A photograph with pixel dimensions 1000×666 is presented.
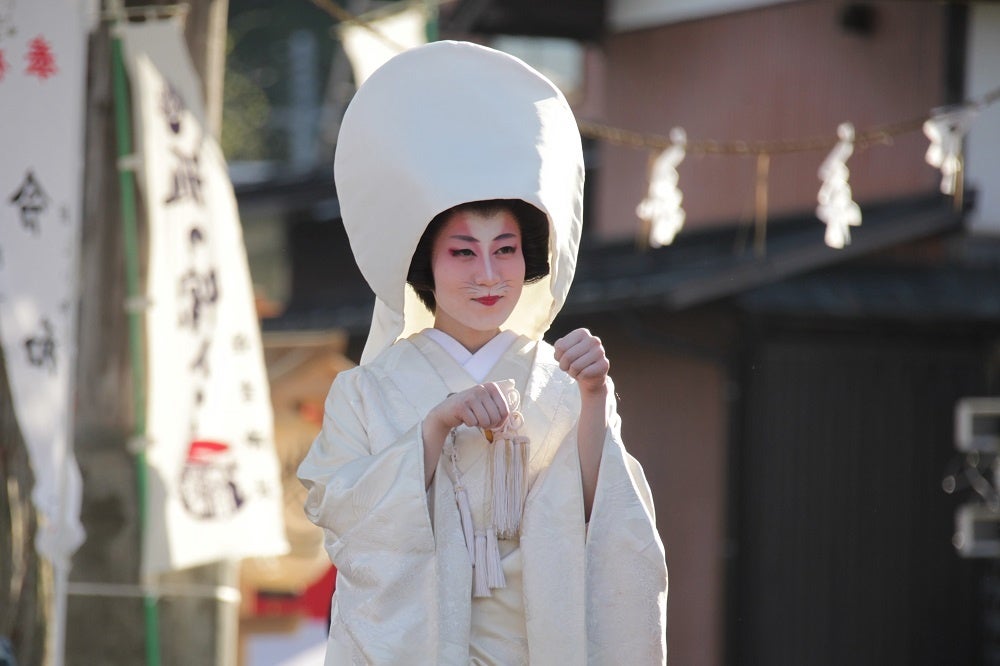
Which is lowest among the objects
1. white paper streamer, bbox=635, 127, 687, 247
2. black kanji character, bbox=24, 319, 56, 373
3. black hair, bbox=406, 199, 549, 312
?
black kanji character, bbox=24, 319, 56, 373

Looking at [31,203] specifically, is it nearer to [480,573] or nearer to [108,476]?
[108,476]

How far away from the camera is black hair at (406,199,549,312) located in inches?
129

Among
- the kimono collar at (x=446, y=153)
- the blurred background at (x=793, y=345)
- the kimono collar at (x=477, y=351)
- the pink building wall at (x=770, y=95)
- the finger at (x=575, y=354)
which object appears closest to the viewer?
the finger at (x=575, y=354)

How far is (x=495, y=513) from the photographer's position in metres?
3.20

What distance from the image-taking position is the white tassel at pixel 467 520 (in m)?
3.17

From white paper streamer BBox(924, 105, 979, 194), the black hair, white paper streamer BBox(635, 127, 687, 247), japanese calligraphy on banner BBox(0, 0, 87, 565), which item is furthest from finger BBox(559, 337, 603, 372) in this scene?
white paper streamer BBox(635, 127, 687, 247)

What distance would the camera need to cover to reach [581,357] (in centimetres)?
311

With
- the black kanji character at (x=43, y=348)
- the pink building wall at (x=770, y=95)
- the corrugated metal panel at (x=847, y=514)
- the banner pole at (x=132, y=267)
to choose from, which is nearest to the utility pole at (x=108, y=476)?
the banner pole at (x=132, y=267)

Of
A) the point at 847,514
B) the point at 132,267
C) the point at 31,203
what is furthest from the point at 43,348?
the point at 847,514

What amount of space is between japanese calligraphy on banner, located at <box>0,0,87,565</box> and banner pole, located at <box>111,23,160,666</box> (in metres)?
0.53

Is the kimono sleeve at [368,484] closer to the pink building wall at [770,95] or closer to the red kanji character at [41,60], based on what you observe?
the red kanji character at [41,60]

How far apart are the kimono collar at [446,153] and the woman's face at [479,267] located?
82 millimetres

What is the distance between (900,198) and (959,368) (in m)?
1.58

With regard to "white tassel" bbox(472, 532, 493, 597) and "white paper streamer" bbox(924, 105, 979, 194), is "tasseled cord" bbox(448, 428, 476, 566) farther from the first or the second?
"white paper streamer" bbox(924, 105, 979, 194)
